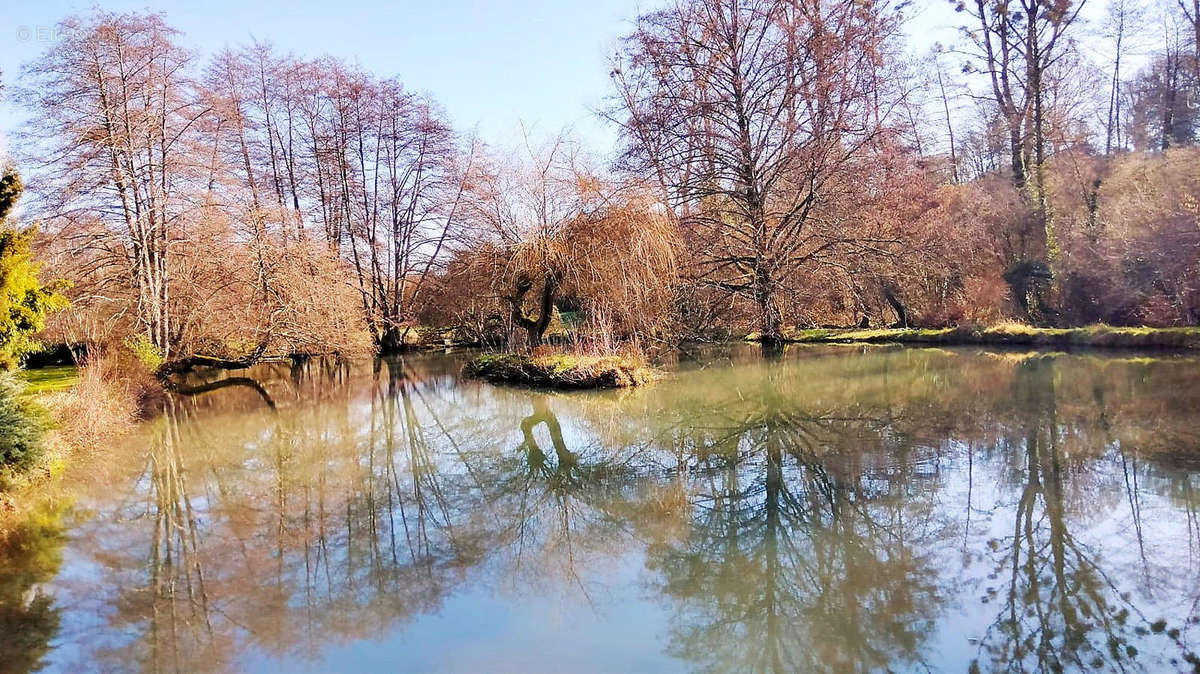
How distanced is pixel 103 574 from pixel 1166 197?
20.5 metres

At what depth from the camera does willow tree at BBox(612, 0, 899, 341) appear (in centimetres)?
1686

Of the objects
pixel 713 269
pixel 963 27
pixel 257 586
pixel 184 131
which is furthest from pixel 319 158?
pixel 257 586

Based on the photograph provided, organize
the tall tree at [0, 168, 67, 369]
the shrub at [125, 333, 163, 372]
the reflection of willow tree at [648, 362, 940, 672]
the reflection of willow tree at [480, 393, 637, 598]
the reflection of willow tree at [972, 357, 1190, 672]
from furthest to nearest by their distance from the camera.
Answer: the shrub at [125, 333, 163, 372], the tall tree at [0, 168, 67, 369], the reflection of willow tree at [480, 393, 637, 598], the reflection of willow tree at [648, 362, 940, 672], the reflection of willow tree at [972, 357, 1190, 672]

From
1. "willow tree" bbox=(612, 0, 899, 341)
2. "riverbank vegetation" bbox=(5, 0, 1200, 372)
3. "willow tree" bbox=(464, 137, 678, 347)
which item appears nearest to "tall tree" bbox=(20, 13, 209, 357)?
"riverbank vegetation" bbox=(5, 0, 1200, 372)

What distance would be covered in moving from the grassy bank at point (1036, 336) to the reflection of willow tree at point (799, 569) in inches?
452

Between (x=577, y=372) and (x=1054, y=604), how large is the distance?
403 inches

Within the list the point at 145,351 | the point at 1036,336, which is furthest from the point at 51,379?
the point at 1036,336

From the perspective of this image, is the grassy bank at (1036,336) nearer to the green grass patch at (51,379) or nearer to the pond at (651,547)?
the pond at (651,547)

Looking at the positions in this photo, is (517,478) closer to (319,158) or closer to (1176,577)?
(1176,577)

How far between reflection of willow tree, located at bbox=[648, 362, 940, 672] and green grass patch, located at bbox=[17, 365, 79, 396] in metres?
11.0

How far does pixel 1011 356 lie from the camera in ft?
51.3

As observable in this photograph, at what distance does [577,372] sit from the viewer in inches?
529

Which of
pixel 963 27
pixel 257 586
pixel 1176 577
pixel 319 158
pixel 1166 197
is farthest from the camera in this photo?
pixel 319 158

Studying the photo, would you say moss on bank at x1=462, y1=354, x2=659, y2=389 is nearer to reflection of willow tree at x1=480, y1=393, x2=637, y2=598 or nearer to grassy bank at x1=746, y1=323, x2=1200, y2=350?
reflection of willow tree at x1=480, y1=393, x2=637, y2=598
